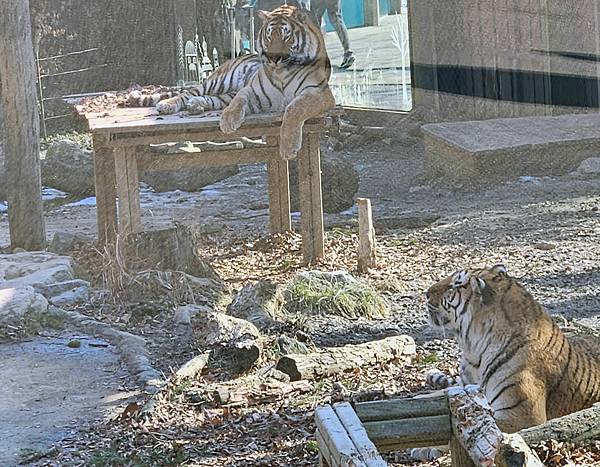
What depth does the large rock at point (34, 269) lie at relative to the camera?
4379 mm

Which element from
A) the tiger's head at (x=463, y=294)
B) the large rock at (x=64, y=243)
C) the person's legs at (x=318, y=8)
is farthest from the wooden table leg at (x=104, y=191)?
the tiger's head at (x=463, y=294)

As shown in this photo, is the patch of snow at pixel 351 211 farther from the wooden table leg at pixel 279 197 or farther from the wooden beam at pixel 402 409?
the wooden beam at pixel 402 409

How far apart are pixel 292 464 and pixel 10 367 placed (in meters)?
1.34

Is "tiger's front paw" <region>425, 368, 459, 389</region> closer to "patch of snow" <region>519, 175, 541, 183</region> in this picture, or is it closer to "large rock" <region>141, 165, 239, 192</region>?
"patch of snow" <region>519, 175, 541, 183</region>

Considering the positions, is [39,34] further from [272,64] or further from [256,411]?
[256,411]

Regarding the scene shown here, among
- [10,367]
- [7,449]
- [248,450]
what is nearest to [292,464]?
[248,450]

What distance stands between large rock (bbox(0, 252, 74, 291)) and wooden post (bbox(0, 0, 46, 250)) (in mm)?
325

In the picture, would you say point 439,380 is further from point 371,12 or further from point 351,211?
point 371,12

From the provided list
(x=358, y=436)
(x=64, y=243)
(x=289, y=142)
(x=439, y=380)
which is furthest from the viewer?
(x=64, y=243)

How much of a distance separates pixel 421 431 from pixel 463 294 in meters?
0.80

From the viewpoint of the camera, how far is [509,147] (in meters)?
6.35

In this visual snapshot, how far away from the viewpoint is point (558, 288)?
13.6 feet

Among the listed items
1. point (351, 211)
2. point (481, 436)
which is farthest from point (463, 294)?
point (351, 211)

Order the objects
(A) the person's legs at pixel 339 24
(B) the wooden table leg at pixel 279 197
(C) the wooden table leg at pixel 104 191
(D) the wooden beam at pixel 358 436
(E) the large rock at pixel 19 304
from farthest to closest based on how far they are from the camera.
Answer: (A) the person's legs at pixel 339 24 → (B) the wooden table leg at pixel 279 197 → (C) the wooden table leg at pixel 104 191 → (E) the large rock at pixel 19 304 → (D) the wooden beam at pixel 358 436
